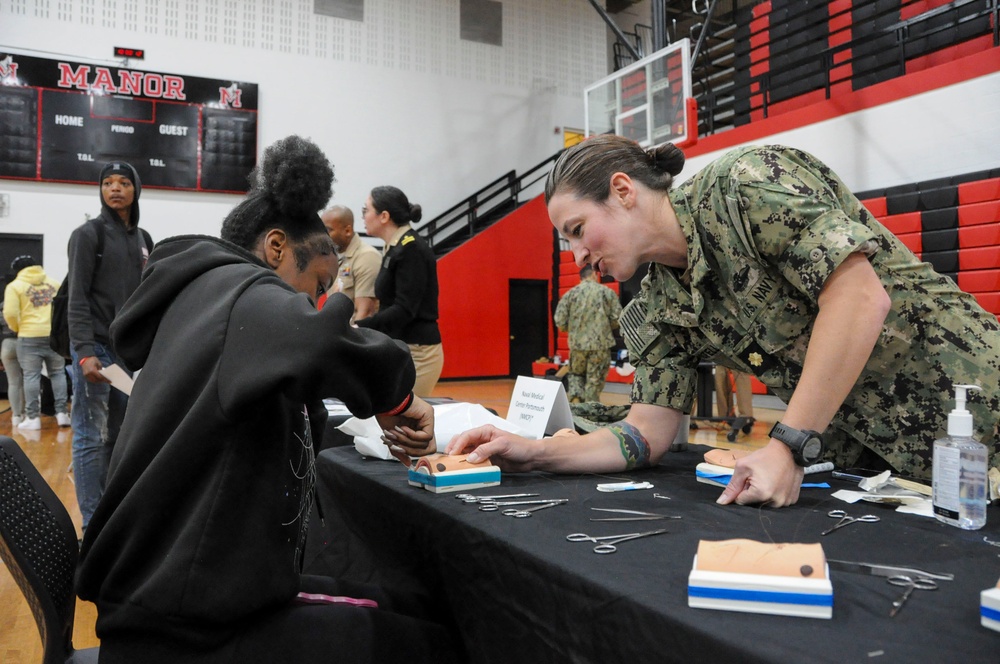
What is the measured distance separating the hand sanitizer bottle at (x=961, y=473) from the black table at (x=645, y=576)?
0.07 ft

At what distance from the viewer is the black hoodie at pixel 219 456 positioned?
2.78 feet

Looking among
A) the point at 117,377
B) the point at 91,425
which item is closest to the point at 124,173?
the point at 117,377

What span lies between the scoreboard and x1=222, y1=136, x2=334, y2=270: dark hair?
8.48 m

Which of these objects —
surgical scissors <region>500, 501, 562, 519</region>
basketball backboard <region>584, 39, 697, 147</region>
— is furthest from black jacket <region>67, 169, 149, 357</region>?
basketball backboard <region>584, 39, 697, 147</region>

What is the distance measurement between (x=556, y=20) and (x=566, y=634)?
12.3m

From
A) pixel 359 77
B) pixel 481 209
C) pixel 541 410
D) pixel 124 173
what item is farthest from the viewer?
pixel 481 209

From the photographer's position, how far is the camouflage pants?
6441 mm

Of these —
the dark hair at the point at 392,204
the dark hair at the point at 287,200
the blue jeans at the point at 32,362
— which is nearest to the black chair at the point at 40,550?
the dark hair at the point at 287,200

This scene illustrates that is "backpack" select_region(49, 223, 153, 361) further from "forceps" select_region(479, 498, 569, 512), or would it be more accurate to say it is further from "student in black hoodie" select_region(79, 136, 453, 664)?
"forceps" select_region(479, 498, 569, 512)

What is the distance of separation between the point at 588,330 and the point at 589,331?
0.04ft

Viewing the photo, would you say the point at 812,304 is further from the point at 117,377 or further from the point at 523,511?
the point at 117,377

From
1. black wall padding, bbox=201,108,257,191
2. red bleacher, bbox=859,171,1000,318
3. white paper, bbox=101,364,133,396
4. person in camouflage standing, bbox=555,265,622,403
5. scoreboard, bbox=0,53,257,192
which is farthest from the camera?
black wall padding, bbox=201,108,257,191

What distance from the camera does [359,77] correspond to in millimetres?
10227

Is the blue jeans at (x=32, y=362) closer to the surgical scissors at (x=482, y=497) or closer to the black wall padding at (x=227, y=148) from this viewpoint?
the black wall padding at (x=227, y=148)
